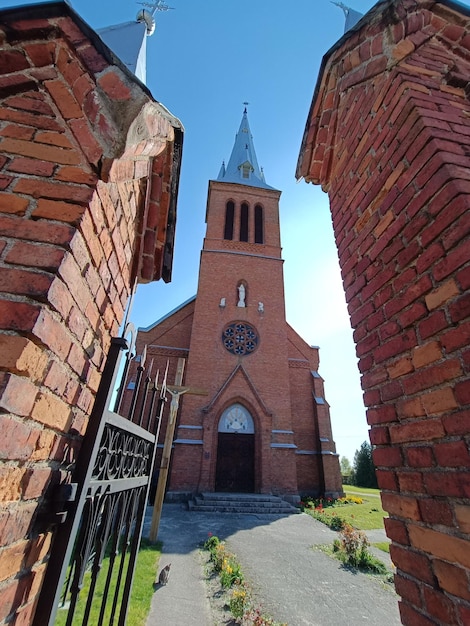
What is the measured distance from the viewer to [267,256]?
61.3ft

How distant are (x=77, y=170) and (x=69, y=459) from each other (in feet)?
3.61

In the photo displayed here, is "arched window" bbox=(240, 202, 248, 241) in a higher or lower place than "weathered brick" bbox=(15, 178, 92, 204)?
higher

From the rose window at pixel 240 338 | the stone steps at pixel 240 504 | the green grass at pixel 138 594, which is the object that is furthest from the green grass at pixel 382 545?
the rose window at pixel 240 338

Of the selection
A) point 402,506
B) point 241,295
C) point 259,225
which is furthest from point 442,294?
point 259,225

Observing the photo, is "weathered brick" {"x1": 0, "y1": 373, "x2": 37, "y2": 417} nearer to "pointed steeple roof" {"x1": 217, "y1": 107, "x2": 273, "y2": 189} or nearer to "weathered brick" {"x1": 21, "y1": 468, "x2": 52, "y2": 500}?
"weathered brick" {"x1": 21, "y1": 468, "x2": 52, "y2": 500}

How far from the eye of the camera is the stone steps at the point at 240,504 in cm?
1073

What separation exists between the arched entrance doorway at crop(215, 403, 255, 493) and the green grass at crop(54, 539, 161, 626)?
7632 millimetres

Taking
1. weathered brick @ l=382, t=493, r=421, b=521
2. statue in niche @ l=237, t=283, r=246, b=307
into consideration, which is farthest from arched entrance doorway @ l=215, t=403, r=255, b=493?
weathered brick @ l=382, t=493, r=421, b=521

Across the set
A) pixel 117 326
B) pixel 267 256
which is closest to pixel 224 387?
pixel 267 256

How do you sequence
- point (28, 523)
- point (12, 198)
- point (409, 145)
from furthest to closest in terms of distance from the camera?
point (409, 145) → point (12, 198) → point (28, 523)

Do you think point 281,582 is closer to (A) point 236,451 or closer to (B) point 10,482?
(B) point 10,482

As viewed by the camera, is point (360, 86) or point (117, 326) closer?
point (117, 326)

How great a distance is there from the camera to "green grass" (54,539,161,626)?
11.2 feet

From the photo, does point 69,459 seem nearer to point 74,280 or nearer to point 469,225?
point 74,280
